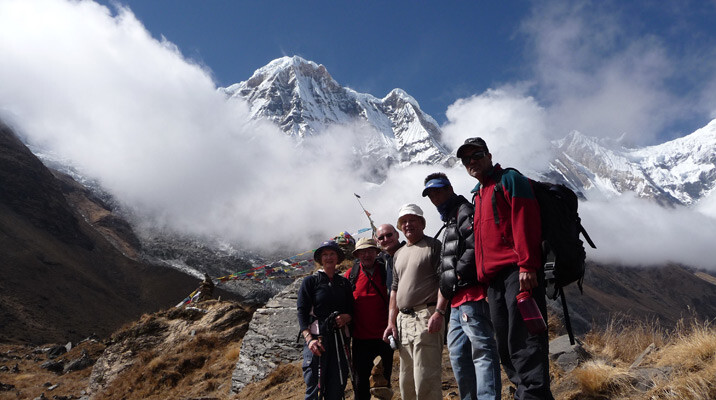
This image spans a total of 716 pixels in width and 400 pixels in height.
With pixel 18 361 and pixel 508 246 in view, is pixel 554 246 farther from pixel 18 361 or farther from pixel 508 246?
pixel 18 361

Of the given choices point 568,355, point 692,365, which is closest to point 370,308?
point 568,355

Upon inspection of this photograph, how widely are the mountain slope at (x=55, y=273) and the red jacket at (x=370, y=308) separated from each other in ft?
171

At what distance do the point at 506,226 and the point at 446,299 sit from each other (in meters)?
0.95

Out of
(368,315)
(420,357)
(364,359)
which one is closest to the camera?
(420,357)

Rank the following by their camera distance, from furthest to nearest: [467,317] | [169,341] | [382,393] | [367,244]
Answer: [169,341]
[382,393]
[367,244]
[467,317]

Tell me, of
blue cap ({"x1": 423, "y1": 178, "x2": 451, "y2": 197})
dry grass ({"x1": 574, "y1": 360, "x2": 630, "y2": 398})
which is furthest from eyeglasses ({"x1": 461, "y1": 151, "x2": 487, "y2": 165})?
dry grass ({"x1": 574, "y1": 360, "x2": 630, "y2": 398})

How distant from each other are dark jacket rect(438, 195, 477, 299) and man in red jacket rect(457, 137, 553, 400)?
0.56 feet

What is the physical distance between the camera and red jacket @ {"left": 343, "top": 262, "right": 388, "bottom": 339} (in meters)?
4.57

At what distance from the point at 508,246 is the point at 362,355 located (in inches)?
95.1

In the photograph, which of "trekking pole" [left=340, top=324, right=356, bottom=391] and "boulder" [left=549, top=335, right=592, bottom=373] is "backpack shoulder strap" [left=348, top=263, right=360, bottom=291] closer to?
"trekking pole" [left=340, top=324, right=356, bottom=391]

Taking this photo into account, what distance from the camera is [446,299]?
11.5ft

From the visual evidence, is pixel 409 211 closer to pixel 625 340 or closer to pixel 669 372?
pixel 669 372

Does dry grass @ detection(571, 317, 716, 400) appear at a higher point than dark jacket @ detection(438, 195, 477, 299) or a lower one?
lower

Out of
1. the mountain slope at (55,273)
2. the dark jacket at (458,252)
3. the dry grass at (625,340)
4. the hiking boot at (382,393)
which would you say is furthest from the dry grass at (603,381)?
the mountain slope at (55,273)
